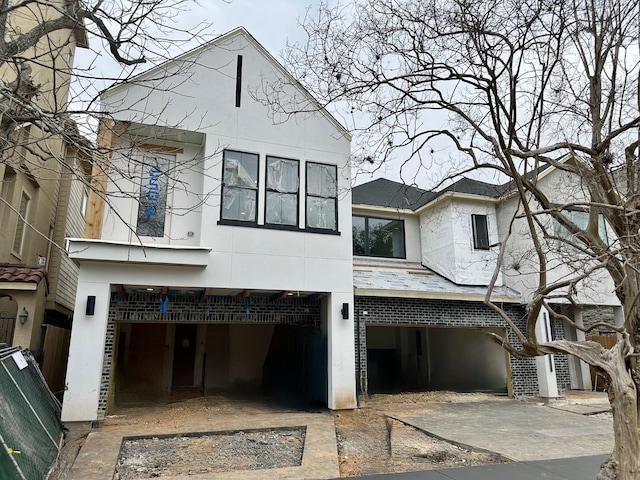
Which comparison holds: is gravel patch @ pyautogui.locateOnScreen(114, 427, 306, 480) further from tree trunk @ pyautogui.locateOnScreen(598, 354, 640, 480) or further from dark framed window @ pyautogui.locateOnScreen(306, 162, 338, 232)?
dark framed window @ pyautogui.locateOnScreen(306, 162, 338, 232)

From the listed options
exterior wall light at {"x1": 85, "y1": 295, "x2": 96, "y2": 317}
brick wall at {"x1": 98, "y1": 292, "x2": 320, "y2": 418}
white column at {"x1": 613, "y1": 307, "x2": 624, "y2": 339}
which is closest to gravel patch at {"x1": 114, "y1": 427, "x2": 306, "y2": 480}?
brick wall at {"x1": 98, "y1": 292, "x2": 320, "y2": 418}

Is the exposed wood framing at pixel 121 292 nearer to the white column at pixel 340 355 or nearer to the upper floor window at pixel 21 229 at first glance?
the upper floor window at pixel 21 229

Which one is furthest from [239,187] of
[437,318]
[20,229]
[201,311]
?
[437,318]

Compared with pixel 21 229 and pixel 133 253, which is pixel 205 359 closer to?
pixel 21 229

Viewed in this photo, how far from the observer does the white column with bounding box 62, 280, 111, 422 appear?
25.0 ft

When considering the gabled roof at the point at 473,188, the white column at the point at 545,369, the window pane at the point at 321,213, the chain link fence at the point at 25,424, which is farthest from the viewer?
the gabled roof at the point at 473,188

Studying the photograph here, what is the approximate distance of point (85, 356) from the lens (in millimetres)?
7852

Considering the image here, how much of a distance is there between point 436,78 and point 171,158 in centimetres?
581

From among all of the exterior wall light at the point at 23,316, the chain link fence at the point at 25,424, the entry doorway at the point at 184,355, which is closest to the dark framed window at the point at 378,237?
the entry doorway at the point at 184,355

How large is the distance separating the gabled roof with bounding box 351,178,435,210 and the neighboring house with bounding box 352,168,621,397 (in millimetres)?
40

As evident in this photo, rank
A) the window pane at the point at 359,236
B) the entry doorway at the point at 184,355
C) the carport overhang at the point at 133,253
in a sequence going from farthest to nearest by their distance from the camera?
the entry doorway at the point at 184,355 < the window pane at the point at 359,236 < the carport overhang at the point at 133,253

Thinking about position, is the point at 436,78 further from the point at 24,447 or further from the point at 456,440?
the point at 24,447

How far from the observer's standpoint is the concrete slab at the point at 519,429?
20.5ft

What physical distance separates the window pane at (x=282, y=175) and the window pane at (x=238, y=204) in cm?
51
